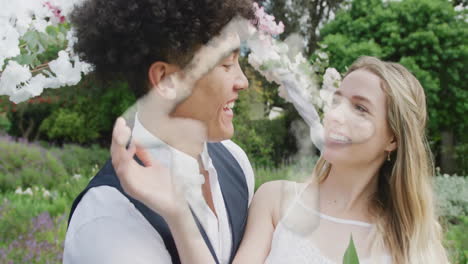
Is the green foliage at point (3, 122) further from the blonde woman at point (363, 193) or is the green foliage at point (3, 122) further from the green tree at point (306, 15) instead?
the blonde woman at point (363, 193)

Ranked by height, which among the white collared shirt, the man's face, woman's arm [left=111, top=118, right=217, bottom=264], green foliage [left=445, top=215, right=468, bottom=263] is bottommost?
green foliage [left=445, top=215, right=468, bottom=263]

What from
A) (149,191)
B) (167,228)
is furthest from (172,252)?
(149,191)

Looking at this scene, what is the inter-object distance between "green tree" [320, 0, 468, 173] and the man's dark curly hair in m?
7.11

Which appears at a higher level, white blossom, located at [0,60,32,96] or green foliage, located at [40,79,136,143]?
white blossom, located at [0,60,32,96]

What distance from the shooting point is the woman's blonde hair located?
4.90 ft

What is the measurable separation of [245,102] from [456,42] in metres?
3.98

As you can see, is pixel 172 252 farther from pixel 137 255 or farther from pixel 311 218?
pixel 311 218

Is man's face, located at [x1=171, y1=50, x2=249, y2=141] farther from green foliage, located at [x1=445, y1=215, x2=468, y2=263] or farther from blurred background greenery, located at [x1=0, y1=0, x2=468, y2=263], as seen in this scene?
blurred background greenery, located at [x1=0, y1=0, x2=468, y2=263]

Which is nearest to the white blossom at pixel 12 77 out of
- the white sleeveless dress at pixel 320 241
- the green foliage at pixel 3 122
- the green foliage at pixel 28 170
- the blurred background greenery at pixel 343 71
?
the white sleeveless dress at pixel 320 241

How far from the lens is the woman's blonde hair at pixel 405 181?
1492mm

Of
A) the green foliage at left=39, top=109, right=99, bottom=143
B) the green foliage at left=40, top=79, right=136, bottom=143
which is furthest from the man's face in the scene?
the green foliage at left=39, top=109, right=99, bottom=143

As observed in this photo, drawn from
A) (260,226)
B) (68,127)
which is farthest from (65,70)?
(68,127)

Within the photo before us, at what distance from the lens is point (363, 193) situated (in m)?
1.70

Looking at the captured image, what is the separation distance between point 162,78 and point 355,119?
22.4 inches
